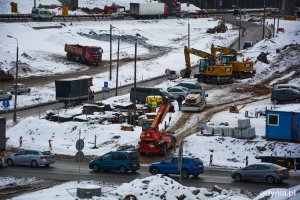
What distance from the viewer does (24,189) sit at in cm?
3294

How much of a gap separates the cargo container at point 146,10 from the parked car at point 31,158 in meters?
84.7

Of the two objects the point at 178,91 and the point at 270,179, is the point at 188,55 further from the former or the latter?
the point at 270,179

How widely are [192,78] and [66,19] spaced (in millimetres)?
44017

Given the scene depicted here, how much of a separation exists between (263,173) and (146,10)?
9216 cm

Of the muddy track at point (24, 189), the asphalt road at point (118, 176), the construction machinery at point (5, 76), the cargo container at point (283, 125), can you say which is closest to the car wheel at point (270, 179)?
the asphalt road at point (118, 176)

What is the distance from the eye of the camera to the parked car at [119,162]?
36625 mm

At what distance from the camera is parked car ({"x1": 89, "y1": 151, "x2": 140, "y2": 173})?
120 ft

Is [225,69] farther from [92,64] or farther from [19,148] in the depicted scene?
[19,148]

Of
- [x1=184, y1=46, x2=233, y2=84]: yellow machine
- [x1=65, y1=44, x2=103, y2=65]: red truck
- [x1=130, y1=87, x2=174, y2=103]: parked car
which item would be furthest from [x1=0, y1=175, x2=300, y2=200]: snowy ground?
[x1=65, y1=44, x2=103, y2=65]: red truck

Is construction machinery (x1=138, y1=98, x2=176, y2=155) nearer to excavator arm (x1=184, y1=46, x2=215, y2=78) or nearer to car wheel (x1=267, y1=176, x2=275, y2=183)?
car wheel (x1=267, y1=176, x2=275, y2=183)

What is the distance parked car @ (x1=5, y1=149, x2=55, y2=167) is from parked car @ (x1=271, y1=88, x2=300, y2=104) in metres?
21.9

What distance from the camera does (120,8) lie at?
13562cm

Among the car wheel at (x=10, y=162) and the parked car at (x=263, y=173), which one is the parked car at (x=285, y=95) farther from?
the car wheel at (x=10, y=162)

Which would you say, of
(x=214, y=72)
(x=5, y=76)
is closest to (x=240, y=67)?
(x=214, y=72)
